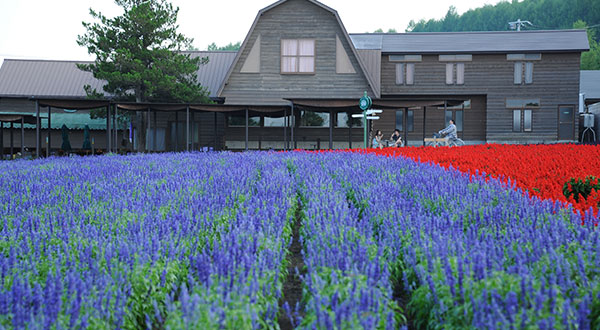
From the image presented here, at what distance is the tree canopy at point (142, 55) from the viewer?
26.6 meters

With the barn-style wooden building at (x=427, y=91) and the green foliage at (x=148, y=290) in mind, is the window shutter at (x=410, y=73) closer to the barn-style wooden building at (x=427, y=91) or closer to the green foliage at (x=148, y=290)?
the barn-style wooden building at (x=427, y=91)

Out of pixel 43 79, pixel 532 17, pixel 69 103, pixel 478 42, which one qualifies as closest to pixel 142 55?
pixel 69 103

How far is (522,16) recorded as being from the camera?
10288 centimetres

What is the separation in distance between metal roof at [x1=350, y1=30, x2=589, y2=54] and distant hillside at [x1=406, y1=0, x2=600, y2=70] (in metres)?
62.7

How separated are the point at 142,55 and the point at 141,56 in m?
0.17

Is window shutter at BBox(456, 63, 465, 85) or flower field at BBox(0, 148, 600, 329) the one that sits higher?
window shutter at BBox(456, 63, 465, 85)

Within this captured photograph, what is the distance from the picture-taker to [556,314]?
8.71 feet

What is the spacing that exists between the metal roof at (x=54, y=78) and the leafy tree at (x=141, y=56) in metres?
3.99

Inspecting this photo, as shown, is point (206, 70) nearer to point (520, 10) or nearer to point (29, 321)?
point (29, 321)

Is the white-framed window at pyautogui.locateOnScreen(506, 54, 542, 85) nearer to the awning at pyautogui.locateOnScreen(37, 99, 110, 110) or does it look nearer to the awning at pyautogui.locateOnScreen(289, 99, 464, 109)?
the awning at pyautogui.locateOnScreen(289, 99, 464, 109)

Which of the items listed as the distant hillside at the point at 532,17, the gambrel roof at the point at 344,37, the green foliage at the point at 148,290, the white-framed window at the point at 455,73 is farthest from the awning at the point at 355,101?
the distant hillside at the point at 532,17

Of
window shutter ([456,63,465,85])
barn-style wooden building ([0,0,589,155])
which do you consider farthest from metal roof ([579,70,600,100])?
window shutter ([456,63,465,85])

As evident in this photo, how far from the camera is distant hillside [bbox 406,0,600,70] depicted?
316 feet

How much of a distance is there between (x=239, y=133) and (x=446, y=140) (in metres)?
12.2
